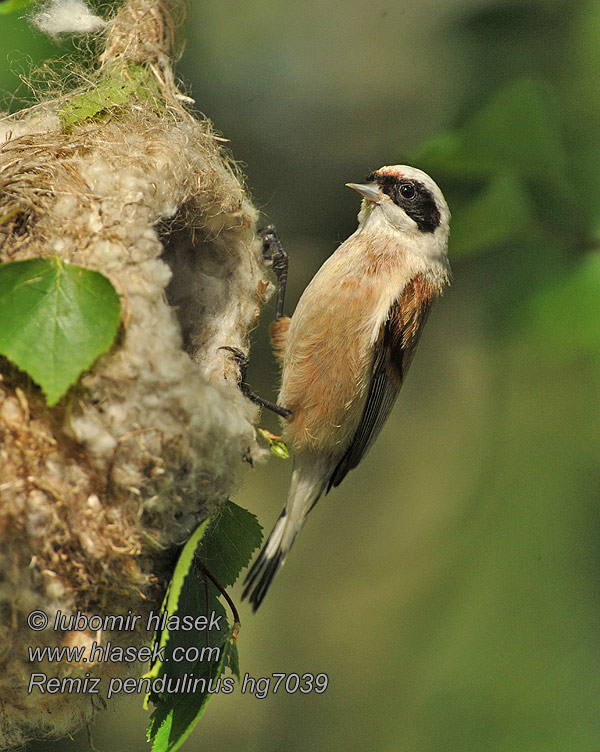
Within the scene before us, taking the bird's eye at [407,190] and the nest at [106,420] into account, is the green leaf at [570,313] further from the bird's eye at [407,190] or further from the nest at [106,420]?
the nest at [106,420]

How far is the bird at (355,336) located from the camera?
2654 mm

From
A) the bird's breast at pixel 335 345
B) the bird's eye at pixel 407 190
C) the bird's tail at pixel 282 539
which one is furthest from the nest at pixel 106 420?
the bird's eye at pixel 407 190

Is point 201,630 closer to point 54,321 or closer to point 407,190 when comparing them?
point 54,321

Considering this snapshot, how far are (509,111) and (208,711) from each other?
4.29 meters

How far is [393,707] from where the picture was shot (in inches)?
201

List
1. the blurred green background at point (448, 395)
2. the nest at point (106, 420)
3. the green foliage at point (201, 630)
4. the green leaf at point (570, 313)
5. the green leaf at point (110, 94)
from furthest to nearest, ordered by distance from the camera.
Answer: the blurred green background at point (448, 395) < the green leaf at point (570, 313) < the green leaf at point (110, 94) < the green foliage at point (201, 630) < the nest at point (106, 420)

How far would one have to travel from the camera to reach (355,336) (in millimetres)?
2652

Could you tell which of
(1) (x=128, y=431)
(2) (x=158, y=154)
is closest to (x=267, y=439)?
(1) (x=128, y=431)

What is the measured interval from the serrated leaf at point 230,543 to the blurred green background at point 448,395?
1802mm

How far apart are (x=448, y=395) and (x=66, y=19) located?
369cm

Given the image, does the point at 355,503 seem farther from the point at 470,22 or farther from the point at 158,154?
the point at 158,154

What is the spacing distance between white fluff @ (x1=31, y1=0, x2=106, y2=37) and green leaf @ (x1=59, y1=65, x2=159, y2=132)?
10.3 inches

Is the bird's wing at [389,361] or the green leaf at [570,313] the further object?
the green leaf at [570,313]

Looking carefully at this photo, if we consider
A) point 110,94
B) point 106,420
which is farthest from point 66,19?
point 106,420
